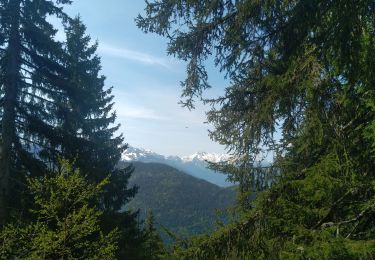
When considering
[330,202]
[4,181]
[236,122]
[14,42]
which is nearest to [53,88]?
[14,42]

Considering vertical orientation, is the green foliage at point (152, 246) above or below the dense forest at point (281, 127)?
below

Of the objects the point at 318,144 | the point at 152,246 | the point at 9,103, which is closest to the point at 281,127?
the point at 318,144

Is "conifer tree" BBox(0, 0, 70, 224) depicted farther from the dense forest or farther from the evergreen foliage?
the evergreen foliage

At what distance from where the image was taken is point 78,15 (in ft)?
90.2

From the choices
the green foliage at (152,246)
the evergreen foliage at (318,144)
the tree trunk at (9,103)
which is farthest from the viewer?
the tree trunk at (9,103)

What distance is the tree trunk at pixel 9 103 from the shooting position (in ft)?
37.4

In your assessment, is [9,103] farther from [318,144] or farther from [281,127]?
[318,144]

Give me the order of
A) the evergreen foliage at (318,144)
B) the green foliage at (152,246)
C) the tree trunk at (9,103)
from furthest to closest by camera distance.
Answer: the tree trunk at (9,103) → the green foliage at (152,246) → the evergreen foliage at (318,144)

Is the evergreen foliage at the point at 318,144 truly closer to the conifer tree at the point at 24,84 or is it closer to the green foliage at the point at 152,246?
the green foliage at the point at 152,246

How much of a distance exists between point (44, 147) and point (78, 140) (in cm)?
121

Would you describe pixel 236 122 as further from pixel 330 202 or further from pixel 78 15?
pixel 78 15

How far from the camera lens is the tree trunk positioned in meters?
11.4

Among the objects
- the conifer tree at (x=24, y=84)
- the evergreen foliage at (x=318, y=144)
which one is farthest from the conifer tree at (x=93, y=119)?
the evergreen foliage at (x=318, y=144)

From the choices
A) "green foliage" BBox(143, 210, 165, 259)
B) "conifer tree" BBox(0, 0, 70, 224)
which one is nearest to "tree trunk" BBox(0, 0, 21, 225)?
"conifer tree" BBox(0, 0, 70, 224)
